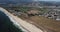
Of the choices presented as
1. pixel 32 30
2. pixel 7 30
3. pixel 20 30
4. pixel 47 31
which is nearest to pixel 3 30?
pixel 7 30

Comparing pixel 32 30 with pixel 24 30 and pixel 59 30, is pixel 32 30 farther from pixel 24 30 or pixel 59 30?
pixel 59 30

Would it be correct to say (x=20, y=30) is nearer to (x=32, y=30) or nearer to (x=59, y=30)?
(x=32, y=30)

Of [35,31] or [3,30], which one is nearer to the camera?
[35,31]

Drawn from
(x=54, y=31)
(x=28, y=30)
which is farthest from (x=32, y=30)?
(x=54, y=31)

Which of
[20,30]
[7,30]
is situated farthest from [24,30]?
[7,30]

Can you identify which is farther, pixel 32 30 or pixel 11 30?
pixel 11 30

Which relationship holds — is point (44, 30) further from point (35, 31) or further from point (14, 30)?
point (14, 30)

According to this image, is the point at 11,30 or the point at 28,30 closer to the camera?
the point at 28,30
